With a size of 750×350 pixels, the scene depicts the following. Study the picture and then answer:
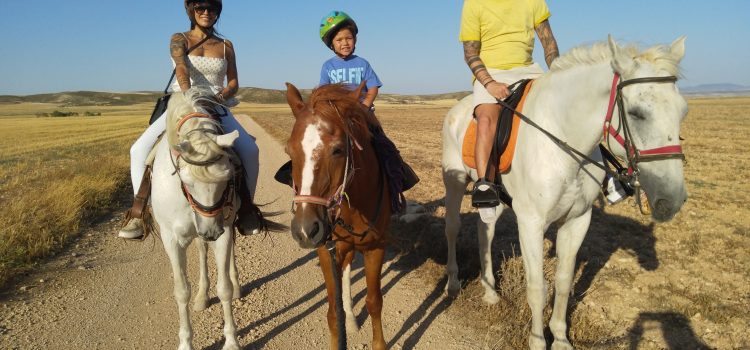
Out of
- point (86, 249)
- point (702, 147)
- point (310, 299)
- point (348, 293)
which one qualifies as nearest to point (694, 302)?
point (348, 293)

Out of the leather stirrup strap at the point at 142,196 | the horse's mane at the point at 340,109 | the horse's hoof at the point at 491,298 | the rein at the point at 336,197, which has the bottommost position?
the horse's hoof at the point at 491,298

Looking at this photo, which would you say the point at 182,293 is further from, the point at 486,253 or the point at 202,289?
the point at 486,253

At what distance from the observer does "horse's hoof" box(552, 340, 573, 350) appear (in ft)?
11.3

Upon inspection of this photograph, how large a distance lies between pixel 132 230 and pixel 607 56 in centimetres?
479

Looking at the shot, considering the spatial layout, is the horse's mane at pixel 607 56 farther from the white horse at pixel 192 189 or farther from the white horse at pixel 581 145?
the white horse at pixel 192 189

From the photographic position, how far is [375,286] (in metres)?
3.42

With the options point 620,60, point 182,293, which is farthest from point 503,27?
point 182,293

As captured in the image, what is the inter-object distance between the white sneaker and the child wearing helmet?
8.66 ft

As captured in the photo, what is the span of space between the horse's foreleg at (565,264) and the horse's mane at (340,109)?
2.03 m

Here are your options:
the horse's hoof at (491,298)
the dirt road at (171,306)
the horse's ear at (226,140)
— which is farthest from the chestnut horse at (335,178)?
the horse's hoof at (491,298)

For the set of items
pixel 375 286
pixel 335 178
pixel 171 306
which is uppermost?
pixel 335 178

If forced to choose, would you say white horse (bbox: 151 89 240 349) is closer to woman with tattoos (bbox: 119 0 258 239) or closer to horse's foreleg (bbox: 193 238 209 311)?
woman with tattoos (bbox: 119 0 258 239)

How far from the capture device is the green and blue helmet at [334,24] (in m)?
4.29

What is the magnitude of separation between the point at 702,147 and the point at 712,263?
533 inches
